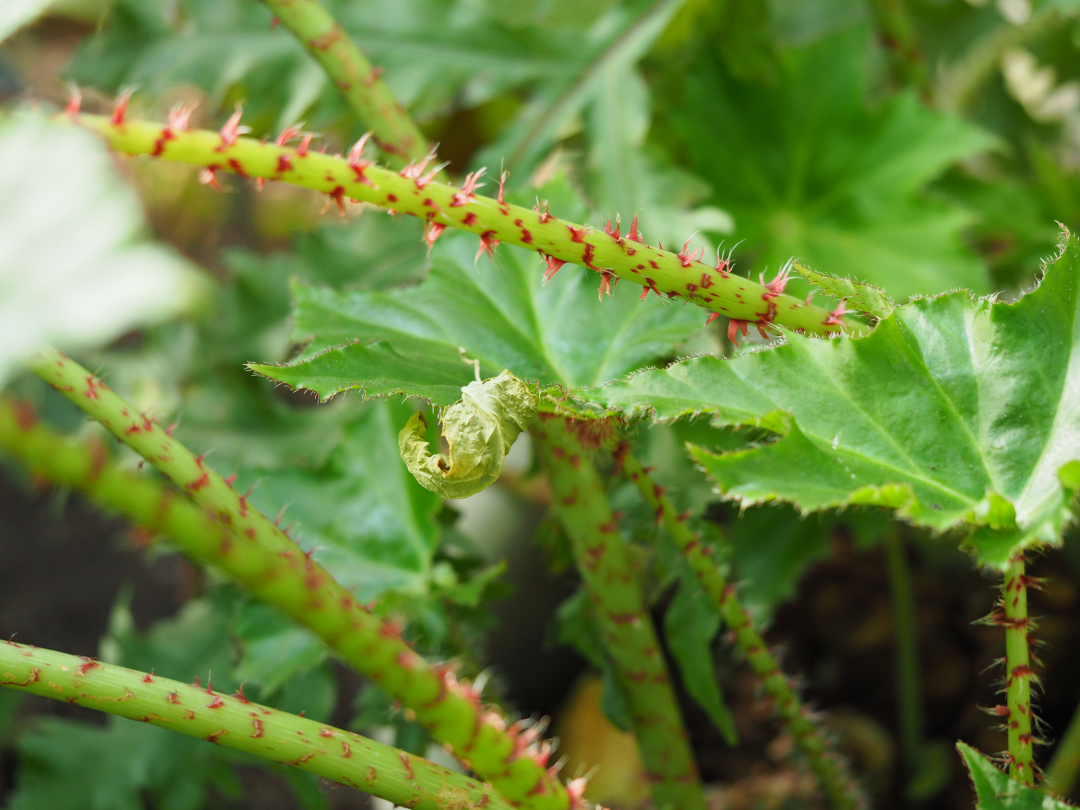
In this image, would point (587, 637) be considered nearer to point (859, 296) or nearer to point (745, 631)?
point (745, 631)

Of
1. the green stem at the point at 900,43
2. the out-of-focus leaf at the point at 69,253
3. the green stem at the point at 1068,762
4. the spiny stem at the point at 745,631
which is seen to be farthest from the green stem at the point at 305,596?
the green stem at the point at 900,43

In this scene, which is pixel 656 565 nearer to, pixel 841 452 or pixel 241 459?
pixel 841 452

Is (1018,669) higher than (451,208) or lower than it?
lower

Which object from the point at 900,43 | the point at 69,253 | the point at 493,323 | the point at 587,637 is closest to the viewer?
the point at 69,253

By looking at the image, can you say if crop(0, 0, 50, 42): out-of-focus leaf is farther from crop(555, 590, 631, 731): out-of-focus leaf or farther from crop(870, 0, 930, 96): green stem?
crop(870, 0, 930, 96): green stem

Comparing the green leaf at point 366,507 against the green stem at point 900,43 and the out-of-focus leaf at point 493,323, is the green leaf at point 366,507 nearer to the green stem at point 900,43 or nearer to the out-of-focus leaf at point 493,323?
the out-of-focus leaf at point 493,323

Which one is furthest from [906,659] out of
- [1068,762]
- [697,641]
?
[697,641]

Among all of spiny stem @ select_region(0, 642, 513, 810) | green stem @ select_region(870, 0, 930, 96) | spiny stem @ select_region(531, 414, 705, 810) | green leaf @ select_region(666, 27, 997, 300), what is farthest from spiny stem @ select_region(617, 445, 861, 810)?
green stem @ select_region(870, 0, 930, 96)
